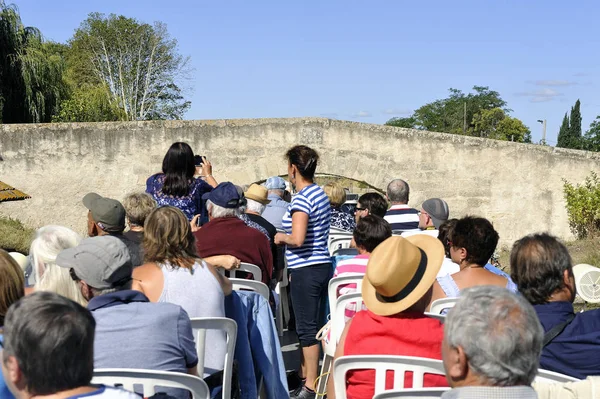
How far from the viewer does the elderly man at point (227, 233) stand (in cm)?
488

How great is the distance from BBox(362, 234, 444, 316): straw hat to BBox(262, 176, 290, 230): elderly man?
12.4ft

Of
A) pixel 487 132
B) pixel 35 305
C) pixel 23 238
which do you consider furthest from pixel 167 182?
pixel 487 132

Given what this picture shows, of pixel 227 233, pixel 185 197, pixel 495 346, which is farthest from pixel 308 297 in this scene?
pixel 495 346

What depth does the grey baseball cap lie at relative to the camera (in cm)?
302

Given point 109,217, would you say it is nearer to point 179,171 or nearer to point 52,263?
point 179,171

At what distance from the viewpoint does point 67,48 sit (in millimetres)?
52969

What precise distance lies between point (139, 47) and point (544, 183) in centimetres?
4287

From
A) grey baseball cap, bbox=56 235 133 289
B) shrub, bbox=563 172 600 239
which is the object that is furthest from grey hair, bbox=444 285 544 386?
shrub, bbox=563 172 600 239

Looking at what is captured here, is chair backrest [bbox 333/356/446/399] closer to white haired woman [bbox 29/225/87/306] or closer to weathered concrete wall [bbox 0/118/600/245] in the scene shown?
white haired woman [bbox 29/225/87/306]

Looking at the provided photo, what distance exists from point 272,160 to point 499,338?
1269 cm

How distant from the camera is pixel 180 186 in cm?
571

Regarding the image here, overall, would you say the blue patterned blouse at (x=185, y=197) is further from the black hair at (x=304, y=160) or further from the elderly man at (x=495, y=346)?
the elderly man at (x=495, y=346)

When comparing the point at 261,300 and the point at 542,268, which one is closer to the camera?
the point at 542,268

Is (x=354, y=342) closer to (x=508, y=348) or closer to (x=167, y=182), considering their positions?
(x=508, y=348)
